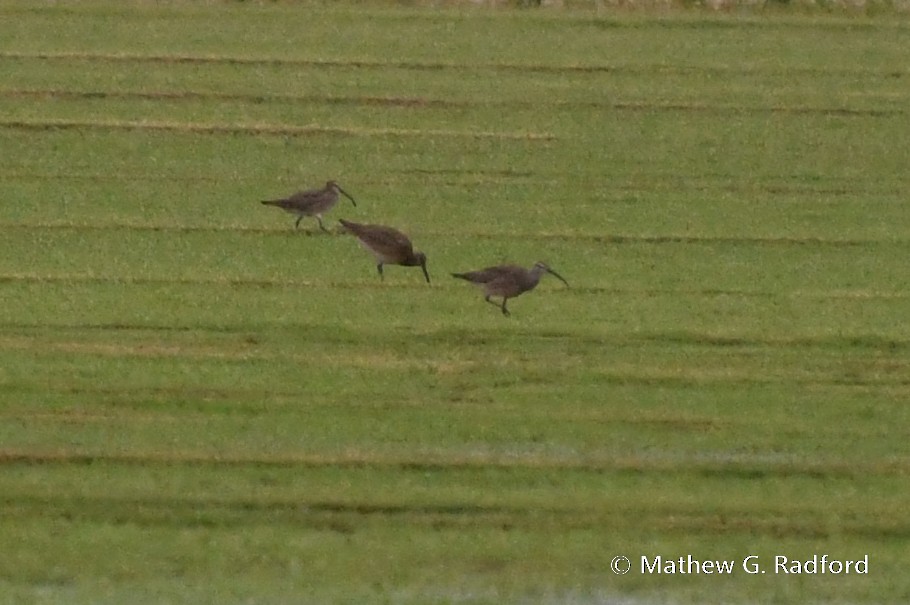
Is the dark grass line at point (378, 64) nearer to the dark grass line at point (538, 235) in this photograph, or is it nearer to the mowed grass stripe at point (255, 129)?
the mowed grass stripe at point (255, 129)

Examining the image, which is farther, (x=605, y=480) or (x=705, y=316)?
(x=705, y=316)

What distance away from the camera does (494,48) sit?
18172 mm

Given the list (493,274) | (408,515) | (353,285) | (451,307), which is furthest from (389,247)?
(408,515)

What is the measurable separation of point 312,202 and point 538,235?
131 cm

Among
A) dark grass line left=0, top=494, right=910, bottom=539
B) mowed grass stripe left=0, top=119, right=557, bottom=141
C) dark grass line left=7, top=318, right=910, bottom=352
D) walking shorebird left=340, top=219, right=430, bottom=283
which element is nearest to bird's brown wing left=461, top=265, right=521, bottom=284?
dark grass line left=7, top=318, right=910, bottom=352

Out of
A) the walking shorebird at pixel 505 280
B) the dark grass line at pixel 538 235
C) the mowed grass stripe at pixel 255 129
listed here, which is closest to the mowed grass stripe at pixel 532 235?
the dark grass line at pixel 538 235

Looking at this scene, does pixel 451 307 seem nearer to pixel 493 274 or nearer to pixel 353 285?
pixel 493 274

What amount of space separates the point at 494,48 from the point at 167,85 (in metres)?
2.77

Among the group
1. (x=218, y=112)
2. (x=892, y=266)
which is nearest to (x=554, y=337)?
(x=892, y=266)

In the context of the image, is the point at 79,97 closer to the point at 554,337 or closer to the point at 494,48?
the point at 494,48

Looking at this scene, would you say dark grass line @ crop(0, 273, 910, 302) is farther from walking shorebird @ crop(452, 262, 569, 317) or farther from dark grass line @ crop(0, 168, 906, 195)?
dark grass line @ crop(0, 168, 906, 195)

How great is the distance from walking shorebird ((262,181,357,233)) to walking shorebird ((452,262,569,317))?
68.0 inches

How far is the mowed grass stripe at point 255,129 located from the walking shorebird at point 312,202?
2.50 metres

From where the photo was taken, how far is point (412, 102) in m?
16.5
